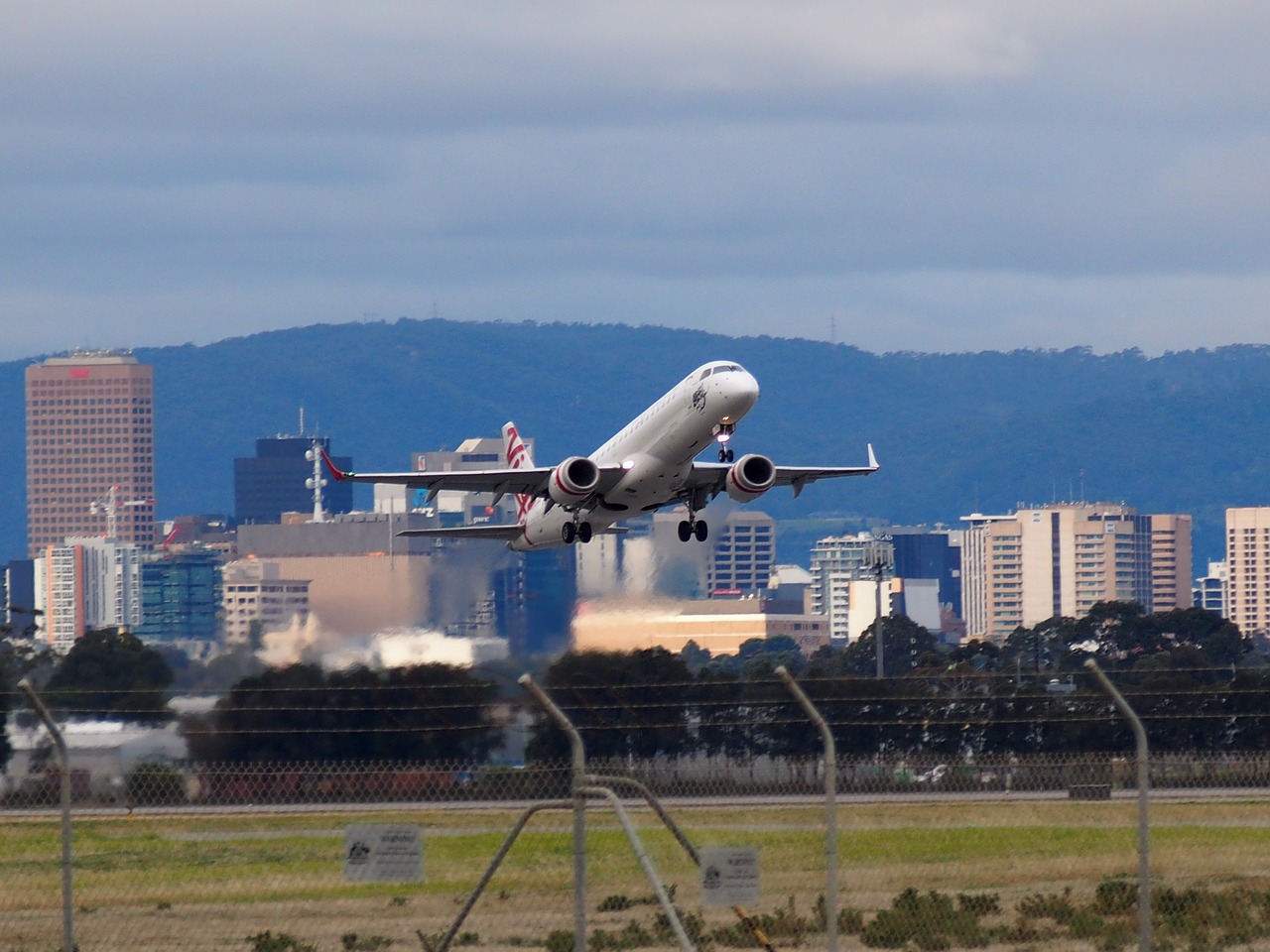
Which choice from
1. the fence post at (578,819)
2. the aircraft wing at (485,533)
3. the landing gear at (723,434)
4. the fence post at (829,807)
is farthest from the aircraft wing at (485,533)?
the fence post at (578,819)

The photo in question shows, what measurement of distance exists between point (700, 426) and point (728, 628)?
7014 centimetres

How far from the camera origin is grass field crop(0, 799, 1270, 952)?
941 inches

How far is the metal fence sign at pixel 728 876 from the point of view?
20156 mm

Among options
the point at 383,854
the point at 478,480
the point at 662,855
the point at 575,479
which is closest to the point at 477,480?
the point at 478,480

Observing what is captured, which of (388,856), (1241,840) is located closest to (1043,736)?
(1241,840)

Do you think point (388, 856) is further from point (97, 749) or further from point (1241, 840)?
point (1241, 840)

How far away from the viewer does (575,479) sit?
5172 centimetres

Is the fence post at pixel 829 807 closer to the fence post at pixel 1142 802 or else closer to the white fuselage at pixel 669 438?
the fence post at pixel 1142 802

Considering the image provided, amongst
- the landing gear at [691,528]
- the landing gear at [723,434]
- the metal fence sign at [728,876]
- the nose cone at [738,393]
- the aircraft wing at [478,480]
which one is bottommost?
the metal fence sign at [728,876]

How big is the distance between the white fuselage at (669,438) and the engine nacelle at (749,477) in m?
1.11

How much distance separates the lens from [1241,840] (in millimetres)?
32156

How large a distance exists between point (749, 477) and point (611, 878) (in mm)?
23282

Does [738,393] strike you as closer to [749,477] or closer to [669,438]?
[669,438]

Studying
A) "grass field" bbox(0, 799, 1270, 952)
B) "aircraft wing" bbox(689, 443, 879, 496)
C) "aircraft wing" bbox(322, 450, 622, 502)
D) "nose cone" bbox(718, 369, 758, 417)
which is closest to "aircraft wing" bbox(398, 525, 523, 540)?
"aircraft wing" bbox(322, 450, 622, 502)
